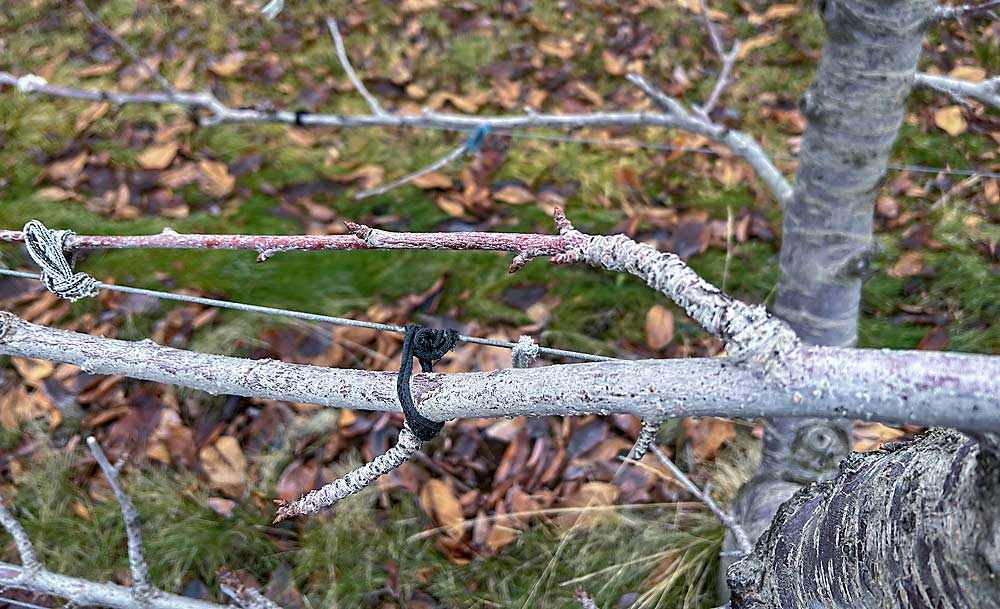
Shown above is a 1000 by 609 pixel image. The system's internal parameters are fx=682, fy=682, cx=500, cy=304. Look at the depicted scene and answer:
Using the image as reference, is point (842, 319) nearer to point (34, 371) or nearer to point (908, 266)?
point (908, 266)

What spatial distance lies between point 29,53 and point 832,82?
13.4ft

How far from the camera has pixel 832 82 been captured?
1313mm

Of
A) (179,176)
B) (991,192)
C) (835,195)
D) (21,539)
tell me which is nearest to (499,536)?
(21,539)

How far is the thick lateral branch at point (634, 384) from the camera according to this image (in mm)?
572

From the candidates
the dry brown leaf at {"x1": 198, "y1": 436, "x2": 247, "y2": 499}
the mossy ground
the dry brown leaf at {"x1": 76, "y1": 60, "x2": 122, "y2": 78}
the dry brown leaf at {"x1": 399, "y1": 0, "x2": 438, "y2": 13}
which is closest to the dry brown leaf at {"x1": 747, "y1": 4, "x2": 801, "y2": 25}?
the mossy ground

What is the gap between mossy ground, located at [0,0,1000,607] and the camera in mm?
1869

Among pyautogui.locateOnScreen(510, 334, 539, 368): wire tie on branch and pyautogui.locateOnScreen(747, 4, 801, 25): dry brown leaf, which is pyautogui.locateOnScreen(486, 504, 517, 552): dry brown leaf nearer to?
pyautogui.locateOnScreen(510, 334, 539, 368): wire tie on branch

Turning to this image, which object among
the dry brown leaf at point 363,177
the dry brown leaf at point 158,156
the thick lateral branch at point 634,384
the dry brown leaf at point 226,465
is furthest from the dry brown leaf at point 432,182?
the thick lateral branch at point 634,384

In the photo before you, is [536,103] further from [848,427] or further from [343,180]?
[848,427]

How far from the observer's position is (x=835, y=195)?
142 cm

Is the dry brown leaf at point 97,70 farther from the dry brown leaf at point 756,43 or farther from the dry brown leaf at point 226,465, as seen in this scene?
the dry brown leaf at point 756,43

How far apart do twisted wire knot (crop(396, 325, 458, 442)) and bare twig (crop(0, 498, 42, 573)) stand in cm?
100

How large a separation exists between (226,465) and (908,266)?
232cm

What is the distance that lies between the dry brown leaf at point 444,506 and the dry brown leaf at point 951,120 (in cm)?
249
